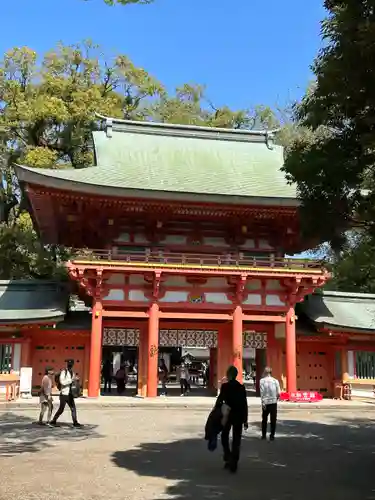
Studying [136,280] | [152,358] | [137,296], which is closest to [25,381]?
[152,358]

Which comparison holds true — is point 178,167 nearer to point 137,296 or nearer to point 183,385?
point 137,296

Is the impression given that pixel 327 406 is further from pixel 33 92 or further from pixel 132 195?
pixel 33 92

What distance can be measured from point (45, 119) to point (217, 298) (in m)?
16.0

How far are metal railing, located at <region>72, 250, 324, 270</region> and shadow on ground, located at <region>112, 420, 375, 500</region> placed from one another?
10044mm

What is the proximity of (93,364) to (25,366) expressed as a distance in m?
2.84

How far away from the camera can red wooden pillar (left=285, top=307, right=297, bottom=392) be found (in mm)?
21531

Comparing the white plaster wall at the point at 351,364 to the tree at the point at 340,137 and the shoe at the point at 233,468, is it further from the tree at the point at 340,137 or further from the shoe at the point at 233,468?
the tree at the point at 340,137

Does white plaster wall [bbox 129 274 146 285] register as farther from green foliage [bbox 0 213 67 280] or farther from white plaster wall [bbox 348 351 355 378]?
white plaster wall [bbox 348 351 355 378]

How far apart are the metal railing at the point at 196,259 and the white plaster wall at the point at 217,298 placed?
127 cm

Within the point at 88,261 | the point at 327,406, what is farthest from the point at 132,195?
the point at 327,406

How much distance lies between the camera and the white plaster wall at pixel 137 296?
21.7 meters

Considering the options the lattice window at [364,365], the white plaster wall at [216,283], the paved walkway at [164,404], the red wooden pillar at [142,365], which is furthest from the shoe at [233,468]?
the lattice window at [364,365]

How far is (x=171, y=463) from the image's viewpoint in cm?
882

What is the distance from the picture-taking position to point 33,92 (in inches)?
1268
